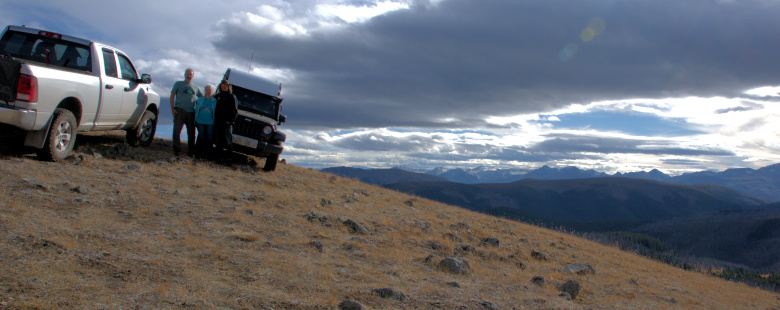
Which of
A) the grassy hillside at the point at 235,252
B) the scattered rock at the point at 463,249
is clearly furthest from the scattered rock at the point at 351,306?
the scattered rock at the point at 463,249

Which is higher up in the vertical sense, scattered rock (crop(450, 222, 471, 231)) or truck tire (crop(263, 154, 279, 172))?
truck tire (crop(263, 154, 279, 172))

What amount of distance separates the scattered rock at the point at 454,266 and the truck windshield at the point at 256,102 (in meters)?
9.40

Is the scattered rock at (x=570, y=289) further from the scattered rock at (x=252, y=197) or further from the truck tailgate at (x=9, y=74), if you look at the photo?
the truck tailgate at (x=9, y=74)

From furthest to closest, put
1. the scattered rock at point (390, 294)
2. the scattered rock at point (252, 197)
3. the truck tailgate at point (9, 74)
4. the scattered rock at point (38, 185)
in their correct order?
the scattered rock at point (252, 197), the truck tailgate at point (9, 74), the scattered rock at point (38, 185), the scattered rock at point (390, 294)

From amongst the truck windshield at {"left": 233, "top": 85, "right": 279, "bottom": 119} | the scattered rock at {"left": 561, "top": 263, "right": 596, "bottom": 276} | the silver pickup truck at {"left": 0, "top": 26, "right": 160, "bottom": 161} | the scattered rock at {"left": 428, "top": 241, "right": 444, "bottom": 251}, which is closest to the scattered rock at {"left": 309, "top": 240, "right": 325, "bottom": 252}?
the scattered rock at {"left": 428, "top": 241, "right": 444, "bottom": 251}

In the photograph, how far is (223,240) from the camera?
6527 millimetres

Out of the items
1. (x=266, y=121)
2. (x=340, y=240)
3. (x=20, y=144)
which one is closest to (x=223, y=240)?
(x=340, y=240)

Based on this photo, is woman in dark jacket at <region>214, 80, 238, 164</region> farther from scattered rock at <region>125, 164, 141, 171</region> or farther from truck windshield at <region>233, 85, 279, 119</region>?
scattered rock at <region>125, 164, 141, 171</region>

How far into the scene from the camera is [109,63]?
961 centimetres

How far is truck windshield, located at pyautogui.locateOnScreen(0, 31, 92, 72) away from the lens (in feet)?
28.7

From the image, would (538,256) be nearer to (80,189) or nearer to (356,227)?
(356,227)

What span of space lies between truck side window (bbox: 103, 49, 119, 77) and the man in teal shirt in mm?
2049

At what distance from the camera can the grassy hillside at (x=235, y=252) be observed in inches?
173

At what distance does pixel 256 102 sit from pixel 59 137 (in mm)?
6375
